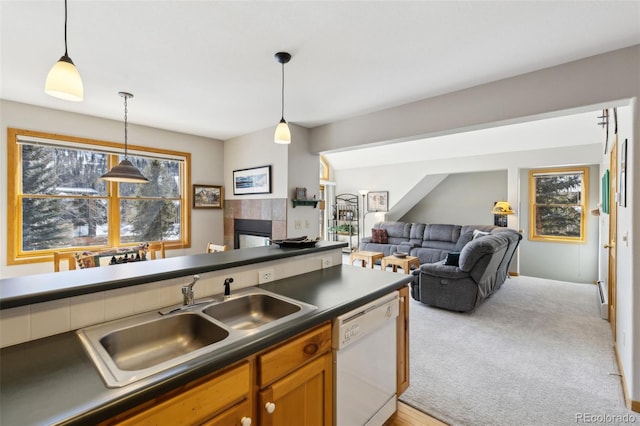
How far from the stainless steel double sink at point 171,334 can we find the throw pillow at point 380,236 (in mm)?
5863

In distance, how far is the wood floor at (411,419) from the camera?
1854 millimetres

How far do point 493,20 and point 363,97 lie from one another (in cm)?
136

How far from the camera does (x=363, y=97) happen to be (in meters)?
2.97

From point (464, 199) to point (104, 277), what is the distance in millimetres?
7882

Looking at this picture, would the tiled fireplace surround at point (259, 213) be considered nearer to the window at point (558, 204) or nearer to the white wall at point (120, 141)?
the white wall at point (120, 141)

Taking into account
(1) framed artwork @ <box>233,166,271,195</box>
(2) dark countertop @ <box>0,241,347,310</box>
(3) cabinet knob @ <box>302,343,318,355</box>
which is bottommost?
(3) cabinet knob @ <box>302,343,318,355</box>

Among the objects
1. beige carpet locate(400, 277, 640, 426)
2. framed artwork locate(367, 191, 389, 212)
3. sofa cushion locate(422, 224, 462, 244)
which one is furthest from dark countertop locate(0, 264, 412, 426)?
framed artwork locate(367, 191, 389, 212)

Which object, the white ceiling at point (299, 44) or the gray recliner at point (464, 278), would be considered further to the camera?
the gray recliner at point (464, 278)

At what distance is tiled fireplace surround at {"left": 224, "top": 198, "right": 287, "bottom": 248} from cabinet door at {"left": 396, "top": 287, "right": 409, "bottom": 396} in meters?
2.16

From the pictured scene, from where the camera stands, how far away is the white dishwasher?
146cm

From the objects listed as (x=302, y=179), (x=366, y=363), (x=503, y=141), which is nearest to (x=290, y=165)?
(x=302, y=179)

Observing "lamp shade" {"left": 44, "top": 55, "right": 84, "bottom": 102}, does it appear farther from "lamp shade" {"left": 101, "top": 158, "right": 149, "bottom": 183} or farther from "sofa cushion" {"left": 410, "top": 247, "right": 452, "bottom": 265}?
"sofa cushion" {"left": 410, "top": 247, "right": 452, "bottom": 265}

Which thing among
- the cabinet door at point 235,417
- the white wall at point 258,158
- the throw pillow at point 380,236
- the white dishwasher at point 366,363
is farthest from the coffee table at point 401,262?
the cabinet door at point 235,417
